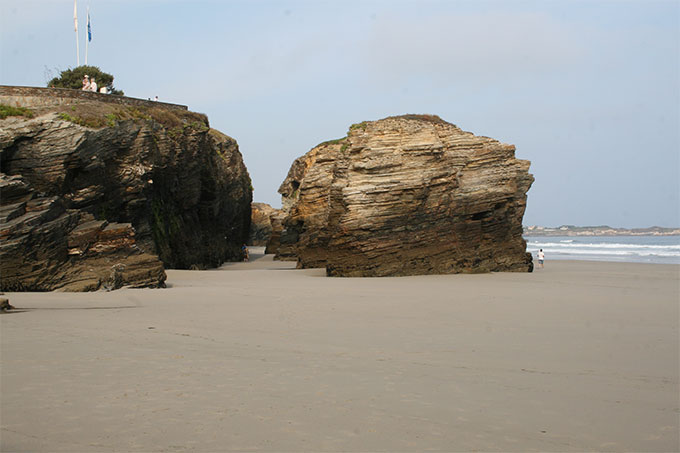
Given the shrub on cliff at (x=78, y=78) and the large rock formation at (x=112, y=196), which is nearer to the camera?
the large rock formation at (x=112, y=196)

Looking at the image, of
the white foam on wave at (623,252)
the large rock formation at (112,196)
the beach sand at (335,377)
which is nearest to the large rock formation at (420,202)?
the large rock formation at (112,196)

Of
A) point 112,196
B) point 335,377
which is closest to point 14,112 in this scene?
point 112,196

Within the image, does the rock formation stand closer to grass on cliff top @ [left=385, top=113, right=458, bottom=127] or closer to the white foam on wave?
the white foam on wave

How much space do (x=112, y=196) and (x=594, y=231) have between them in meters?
148

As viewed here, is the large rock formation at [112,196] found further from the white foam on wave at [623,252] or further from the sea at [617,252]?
the white foam on wave at [623,252]

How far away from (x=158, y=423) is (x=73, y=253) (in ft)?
41.4

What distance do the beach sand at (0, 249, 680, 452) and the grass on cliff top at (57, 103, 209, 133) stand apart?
11.8 m

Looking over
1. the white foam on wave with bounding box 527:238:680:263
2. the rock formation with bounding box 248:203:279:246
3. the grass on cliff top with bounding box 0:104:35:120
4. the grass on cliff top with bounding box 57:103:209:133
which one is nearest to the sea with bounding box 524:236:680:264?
the white foam on wave with bounding box 527:238:680:263

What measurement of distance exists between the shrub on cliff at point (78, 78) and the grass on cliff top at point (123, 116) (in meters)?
11.7

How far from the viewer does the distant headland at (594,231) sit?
144 metres

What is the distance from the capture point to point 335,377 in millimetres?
6945

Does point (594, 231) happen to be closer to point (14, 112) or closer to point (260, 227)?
point (260, 227)

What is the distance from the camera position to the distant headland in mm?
144375

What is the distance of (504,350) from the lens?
28.3 ft
